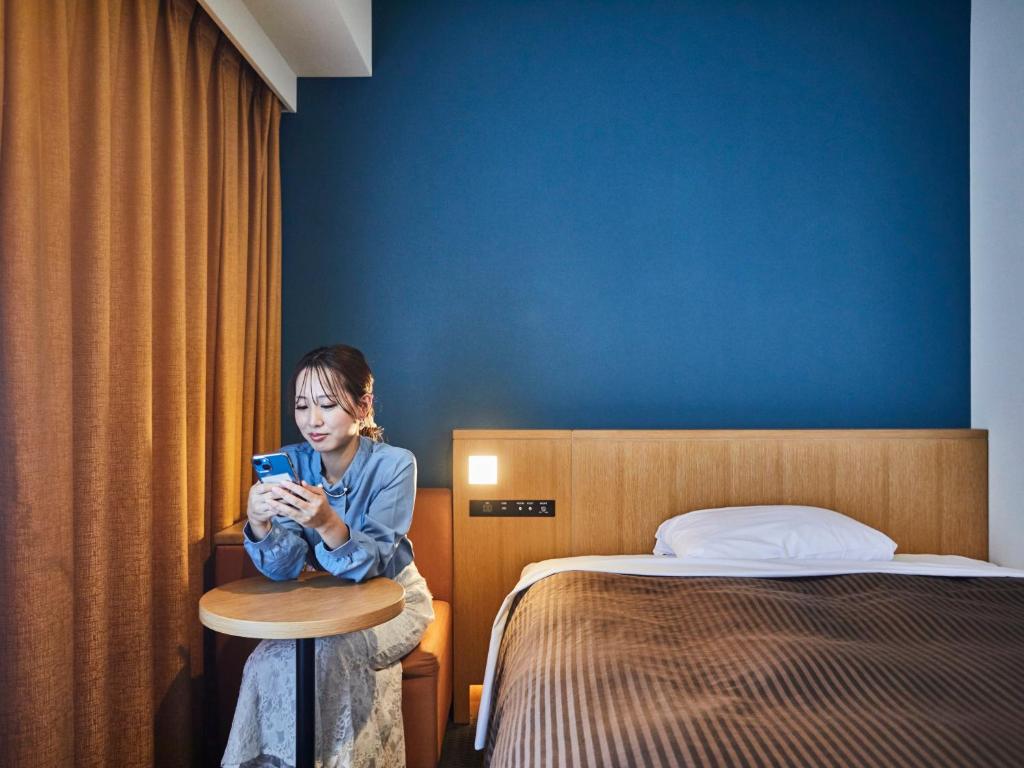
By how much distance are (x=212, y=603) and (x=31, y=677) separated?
0.35 m

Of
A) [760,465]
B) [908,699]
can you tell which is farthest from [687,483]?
[908,699]

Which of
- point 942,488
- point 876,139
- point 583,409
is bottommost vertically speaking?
point 942,488

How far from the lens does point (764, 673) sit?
1.33 m

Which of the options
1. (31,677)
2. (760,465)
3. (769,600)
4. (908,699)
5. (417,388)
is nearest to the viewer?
(908,699)

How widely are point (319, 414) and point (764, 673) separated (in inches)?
47.4

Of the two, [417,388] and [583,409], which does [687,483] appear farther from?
[417,388]

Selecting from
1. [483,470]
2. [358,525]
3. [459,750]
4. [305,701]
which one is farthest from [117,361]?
[459,750]

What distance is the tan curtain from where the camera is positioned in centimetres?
137

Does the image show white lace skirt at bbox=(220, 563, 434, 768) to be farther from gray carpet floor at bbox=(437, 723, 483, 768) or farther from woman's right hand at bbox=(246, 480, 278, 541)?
gray carpet floor at bbox=(437, 723, 483, 768)

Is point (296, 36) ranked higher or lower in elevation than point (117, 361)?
higher

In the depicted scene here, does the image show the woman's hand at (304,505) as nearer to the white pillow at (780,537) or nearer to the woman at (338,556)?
the woman at (338,556)

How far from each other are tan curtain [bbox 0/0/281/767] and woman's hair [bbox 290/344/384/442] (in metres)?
0.39

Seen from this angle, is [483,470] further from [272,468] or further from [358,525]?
[272,468]

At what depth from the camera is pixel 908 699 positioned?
1223 mm
